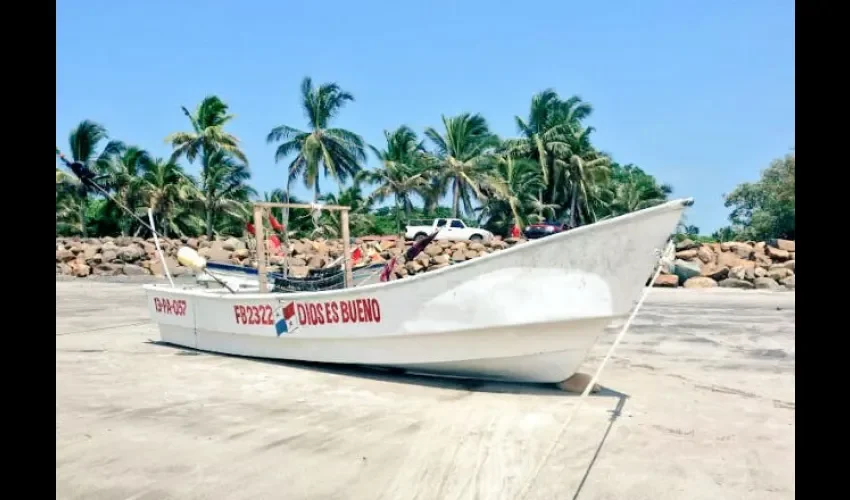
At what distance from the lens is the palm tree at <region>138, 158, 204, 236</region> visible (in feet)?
99.0

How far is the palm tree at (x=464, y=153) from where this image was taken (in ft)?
101

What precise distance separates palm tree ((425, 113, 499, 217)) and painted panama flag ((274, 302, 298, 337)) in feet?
79.2

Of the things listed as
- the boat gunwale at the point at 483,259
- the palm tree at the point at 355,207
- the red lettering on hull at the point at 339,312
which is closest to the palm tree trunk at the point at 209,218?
the palm tree at the point at 355,207

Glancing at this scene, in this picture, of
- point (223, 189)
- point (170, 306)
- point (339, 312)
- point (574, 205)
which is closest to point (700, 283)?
point (339, 312)

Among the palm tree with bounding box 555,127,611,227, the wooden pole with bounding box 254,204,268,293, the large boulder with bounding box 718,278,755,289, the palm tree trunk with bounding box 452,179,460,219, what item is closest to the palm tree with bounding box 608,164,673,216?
the palm tree with bounding box 555,127,611,227

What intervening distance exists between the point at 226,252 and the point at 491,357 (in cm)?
2057

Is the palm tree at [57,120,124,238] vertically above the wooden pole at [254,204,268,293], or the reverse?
the palm tree at [57,120,124,238]

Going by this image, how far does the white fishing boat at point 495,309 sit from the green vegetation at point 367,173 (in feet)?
78.5

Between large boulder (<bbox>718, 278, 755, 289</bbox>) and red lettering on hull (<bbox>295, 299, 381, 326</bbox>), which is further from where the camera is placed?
large boulder (<bbox>718, 278, 755, 289</bbox>)

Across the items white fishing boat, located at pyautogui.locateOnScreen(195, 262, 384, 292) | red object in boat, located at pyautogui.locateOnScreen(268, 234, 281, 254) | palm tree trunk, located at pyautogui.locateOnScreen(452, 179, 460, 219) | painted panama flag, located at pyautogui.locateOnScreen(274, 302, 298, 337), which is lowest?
painted panama flag, located at pyautogui.locateOnScreen(274, 302, 298, 337)

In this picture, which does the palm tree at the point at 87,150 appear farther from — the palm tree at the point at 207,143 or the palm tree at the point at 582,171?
the palm tree at the point at 582,171

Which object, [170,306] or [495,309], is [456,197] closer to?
[170,306]

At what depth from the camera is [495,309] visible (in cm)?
527

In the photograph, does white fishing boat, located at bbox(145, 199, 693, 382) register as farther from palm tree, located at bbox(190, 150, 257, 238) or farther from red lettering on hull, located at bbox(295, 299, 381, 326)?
palm tree, located at bbox(190, 150, 257, 238)
